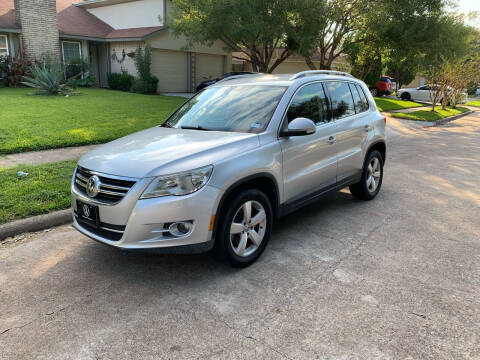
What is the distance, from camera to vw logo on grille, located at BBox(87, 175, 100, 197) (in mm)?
3430

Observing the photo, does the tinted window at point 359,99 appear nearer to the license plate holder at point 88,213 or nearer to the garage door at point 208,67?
the license plate holder at point 88,213

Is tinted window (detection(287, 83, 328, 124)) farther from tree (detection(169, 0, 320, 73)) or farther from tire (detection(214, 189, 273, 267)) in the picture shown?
tree (detection(169, 0, 320, 73))

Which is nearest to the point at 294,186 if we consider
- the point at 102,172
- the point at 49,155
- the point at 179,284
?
the point at 179,284

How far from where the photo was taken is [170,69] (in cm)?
2503

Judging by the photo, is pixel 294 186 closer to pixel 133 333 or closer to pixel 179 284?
pixel 179 284

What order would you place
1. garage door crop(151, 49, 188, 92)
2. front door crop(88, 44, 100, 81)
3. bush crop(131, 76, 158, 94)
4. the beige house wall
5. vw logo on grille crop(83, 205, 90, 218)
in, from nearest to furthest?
1. vw logo on grille crop(83, 205, 90, 218)
2. bush crop(131, 76, 158, 94)
3. the beige house wall
4. garage door crop(151, 49, 188, 92)
5. front door crop(88, 44, 100, 81)

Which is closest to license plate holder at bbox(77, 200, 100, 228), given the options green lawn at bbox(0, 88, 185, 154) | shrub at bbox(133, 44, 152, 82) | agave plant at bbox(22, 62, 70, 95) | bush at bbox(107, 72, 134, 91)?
green lawn at bbox(0, 88, 185, 154)

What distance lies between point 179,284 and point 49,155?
16.7 ft

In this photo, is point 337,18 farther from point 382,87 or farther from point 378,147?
point 382,87

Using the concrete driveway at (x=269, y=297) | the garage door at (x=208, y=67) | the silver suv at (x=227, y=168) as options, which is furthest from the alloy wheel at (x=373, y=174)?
the garage door at (x=208, y=67)

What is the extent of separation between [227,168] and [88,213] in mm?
1292

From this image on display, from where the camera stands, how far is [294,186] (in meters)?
4.25

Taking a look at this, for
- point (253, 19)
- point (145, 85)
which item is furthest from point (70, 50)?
point (253, 19)

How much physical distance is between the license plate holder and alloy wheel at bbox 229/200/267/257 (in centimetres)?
116
